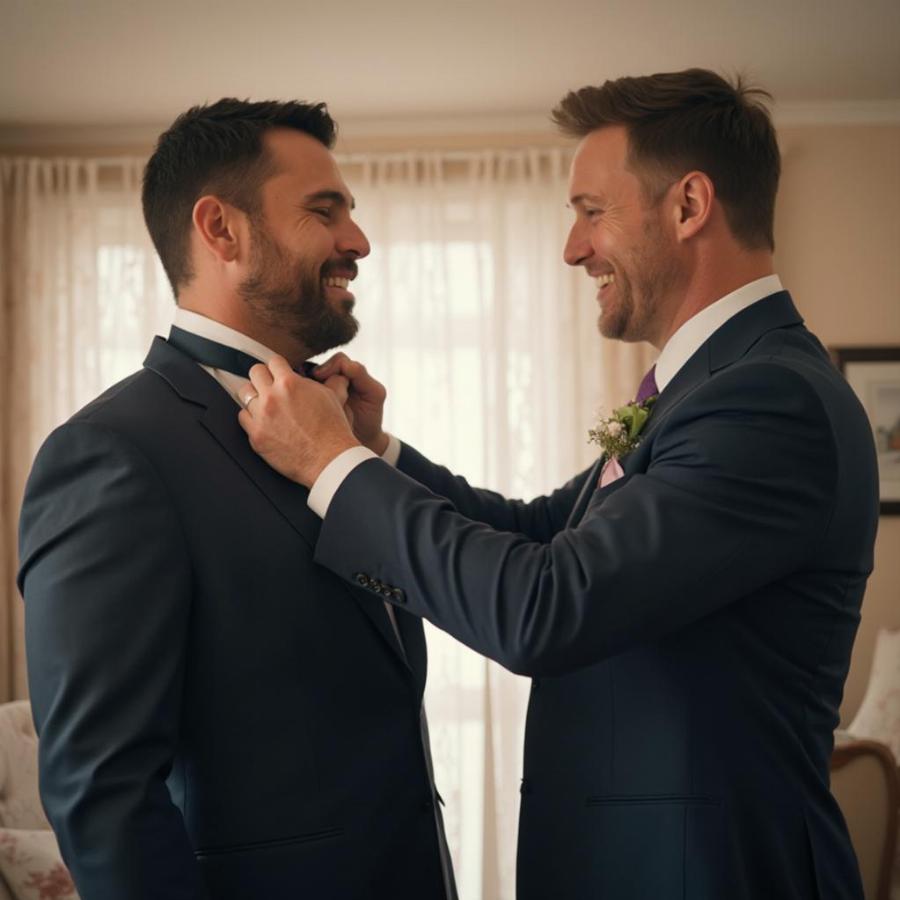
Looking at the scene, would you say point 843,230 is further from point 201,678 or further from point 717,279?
point 201,678

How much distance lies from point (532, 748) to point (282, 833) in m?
0.47

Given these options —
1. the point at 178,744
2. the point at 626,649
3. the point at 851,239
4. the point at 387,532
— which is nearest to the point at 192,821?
the point at 178,744

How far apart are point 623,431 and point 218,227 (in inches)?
29.5

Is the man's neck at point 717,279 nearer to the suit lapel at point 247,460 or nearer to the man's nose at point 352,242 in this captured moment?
the man's nose at point 352,242

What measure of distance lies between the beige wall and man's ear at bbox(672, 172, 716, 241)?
11.7 feet

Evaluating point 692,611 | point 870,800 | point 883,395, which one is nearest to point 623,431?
point 692,611

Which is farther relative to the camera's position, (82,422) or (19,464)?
(19,464)

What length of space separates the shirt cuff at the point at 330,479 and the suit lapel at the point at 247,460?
4 centimetres

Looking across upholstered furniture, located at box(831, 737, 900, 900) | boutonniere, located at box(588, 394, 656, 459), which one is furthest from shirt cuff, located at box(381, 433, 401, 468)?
upholstered furniture, located at box(831, 737, 900, 900)

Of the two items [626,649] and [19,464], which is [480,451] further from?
[626,649]

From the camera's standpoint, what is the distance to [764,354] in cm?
170

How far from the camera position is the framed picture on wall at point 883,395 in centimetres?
516

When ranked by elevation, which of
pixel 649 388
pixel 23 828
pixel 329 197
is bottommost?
pixel 23 828

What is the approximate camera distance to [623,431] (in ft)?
6.14
